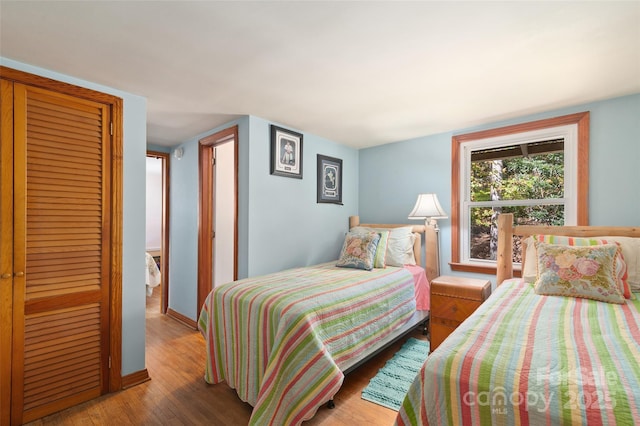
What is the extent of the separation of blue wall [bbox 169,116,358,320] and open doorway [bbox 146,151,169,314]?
0.36ft

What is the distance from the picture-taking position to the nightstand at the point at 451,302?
8.11 feet

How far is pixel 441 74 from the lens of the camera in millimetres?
2033

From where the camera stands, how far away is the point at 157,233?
22.3 ft

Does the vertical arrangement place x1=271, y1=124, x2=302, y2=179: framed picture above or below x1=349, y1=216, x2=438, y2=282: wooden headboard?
above

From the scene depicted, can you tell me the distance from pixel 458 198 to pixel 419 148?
0.76m

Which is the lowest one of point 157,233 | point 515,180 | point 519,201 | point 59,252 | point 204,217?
point 157,233

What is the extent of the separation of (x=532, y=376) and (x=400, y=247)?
7.49ft

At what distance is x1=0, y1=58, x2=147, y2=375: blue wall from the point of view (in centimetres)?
227

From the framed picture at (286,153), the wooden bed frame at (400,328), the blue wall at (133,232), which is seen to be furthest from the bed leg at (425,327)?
the blue wall at (133,232)

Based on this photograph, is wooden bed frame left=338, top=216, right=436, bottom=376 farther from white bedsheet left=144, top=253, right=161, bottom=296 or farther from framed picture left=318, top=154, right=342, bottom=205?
white bedsheet left=144, top=253, right=161, bottom=296

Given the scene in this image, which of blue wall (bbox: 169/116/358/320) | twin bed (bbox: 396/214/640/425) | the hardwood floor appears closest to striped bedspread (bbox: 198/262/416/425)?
the hardwood floor

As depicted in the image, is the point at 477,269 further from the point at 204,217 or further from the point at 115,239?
the point at 115,239

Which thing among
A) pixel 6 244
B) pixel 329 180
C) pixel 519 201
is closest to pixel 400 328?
pixel 519 201

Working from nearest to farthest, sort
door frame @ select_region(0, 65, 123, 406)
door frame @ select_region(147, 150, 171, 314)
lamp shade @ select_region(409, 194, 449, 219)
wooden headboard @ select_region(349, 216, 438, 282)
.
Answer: door frame @ select_region(0, 65, 123, 406)
lamp shade @ select_region(409, 194, 449, 219)
wooden headboard @ select_region(349, 216, 438, 282)
door frame @ select_region(147, 150, 171, 314)
